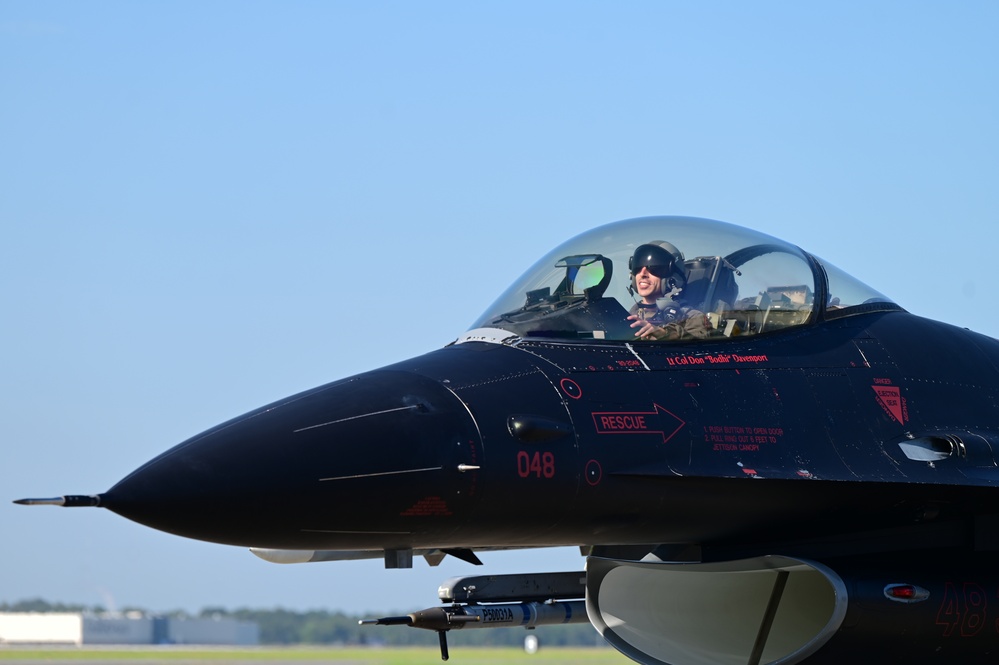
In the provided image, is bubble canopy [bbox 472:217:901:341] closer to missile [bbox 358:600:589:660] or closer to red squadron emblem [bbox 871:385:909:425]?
red squadron emblem [bbox 871:385:909:425]

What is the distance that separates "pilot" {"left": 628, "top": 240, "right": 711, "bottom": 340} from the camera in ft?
25.8

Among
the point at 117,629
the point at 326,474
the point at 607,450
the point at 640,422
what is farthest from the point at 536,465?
the point at 117,629

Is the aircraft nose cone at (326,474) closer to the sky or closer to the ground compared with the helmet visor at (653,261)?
closer to the ground

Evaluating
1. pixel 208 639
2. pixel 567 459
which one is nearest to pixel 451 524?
pixel 567 459

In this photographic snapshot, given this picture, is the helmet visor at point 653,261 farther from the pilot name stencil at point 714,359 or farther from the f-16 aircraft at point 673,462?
the pilot name stencil at point 714,359

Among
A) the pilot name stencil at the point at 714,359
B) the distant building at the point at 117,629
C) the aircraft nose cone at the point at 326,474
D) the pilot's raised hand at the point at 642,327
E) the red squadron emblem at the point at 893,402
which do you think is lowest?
the distant building at the point at 117,629

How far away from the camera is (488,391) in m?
7.00

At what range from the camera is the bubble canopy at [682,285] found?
310 inches

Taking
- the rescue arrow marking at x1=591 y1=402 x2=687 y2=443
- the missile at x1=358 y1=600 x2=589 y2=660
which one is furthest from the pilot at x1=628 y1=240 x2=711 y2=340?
the missile at x1=358 y1=600 x2=589 y2=660

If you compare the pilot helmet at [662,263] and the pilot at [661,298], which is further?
the pilot helmet at [662,263]

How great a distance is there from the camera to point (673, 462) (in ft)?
23.9

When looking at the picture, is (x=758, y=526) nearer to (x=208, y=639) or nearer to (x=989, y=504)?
(x=989, y=504)

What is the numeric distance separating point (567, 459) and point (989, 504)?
2755 millimetres

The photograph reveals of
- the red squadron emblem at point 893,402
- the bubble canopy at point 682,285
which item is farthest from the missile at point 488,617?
the red squadron emblem at point 893,402
